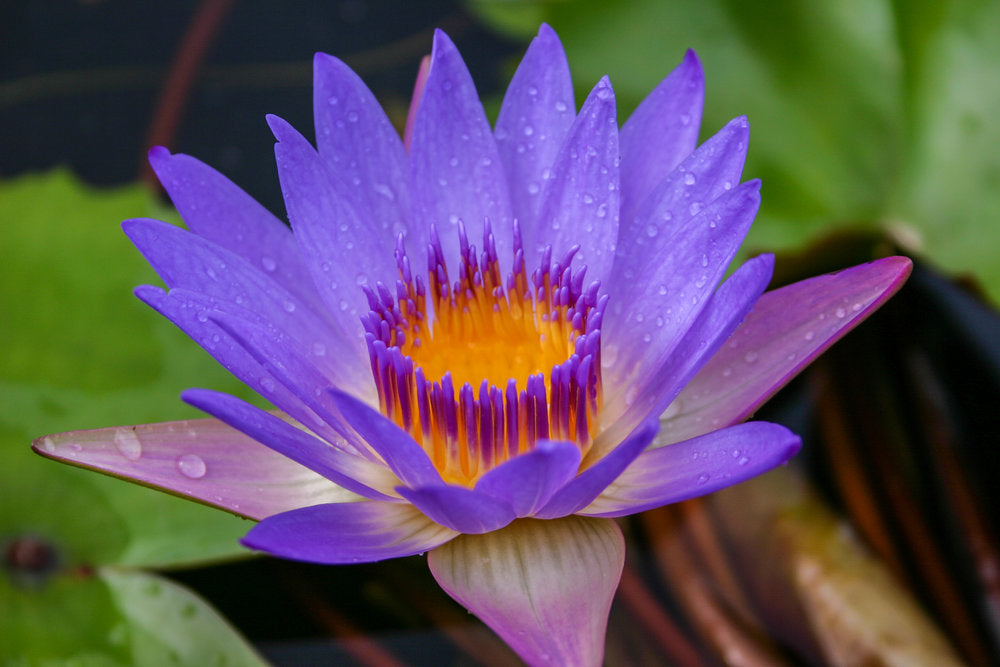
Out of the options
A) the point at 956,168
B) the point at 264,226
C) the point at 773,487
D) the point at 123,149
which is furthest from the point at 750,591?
the point at 123,149

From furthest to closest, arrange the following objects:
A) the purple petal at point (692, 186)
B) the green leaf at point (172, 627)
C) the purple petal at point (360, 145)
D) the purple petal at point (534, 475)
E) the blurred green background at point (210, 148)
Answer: the blurred green background at point (210, 148) → the green leaf at point (172, 627) → the purple petal at point (360, 145) → the purple petal at point (692, 186) → the purple petal at point (534, 475)

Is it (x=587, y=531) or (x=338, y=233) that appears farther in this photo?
(x=338, y=233)

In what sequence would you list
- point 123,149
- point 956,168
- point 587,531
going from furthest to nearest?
point 123,149
point 956,168
point 587,531

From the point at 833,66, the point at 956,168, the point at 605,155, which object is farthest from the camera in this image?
the point at 833,66

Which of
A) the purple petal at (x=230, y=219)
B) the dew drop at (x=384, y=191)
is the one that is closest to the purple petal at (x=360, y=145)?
the dew drop at (x=384, y=191)

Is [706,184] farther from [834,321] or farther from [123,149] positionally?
[123,149]

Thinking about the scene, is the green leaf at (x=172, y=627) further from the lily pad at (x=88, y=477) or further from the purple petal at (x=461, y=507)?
the purple petal at (x=461, y=507)

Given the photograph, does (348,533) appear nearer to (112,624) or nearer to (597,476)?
(597,476)

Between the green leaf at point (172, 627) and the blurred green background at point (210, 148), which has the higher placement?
the blurred green background at point (210, 148)
